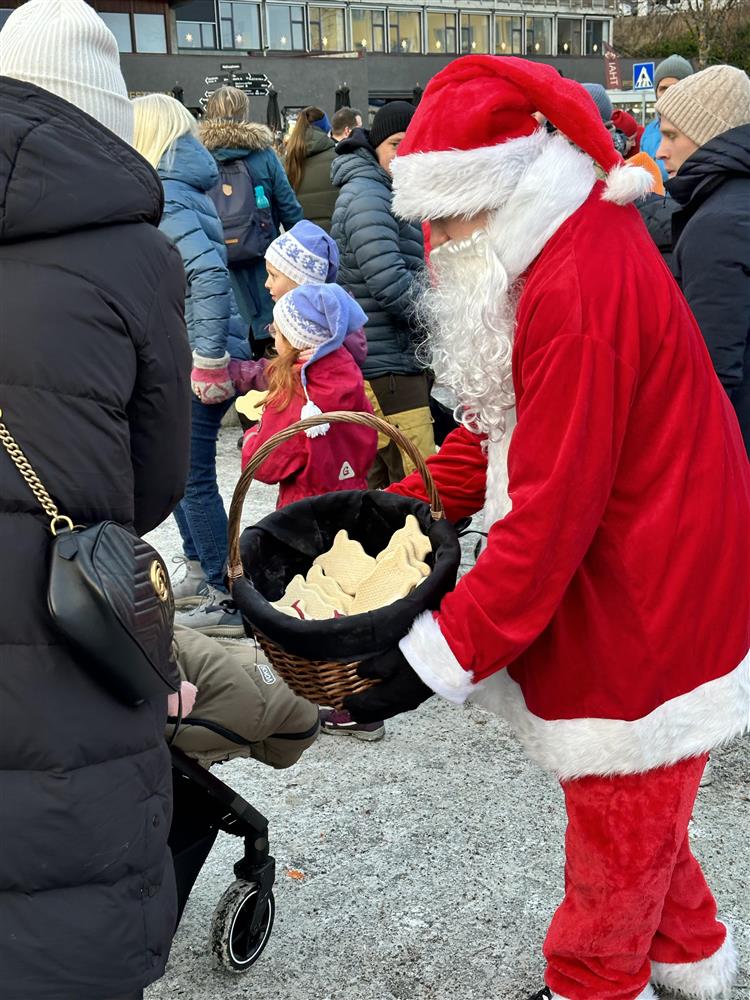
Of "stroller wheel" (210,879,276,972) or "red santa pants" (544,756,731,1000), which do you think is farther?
"stroller wheel" (210,879,276,972)

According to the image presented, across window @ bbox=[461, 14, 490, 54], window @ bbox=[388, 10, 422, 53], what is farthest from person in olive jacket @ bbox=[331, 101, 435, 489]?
window @ bbox=[461, 14, 490, 54]

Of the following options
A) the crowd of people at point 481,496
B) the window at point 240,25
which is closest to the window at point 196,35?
the window at point 240,25

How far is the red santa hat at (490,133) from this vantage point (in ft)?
5.95

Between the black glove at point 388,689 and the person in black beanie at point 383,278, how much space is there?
252cm

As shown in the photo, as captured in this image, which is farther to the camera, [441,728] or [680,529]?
[441,728]

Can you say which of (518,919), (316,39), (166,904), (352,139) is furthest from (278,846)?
(316,39)

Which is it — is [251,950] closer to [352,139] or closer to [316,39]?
[352,139]

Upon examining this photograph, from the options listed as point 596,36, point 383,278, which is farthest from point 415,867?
point 596,36

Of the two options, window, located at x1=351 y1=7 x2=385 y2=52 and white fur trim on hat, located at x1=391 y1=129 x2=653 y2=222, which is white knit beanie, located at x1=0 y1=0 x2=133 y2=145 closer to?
white fur trim on hat, located at x1=391 y1=129 x2=653 y2=222

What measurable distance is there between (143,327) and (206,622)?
302 centimetres

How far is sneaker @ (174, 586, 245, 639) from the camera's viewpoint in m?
4.43

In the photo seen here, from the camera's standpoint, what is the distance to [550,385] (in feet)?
5.54

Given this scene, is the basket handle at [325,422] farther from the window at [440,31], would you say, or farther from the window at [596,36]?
the window at [596,36]

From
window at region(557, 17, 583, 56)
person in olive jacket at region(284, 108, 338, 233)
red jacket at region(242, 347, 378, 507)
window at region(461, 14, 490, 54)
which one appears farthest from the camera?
window at region(557, 17, 583, 56)
